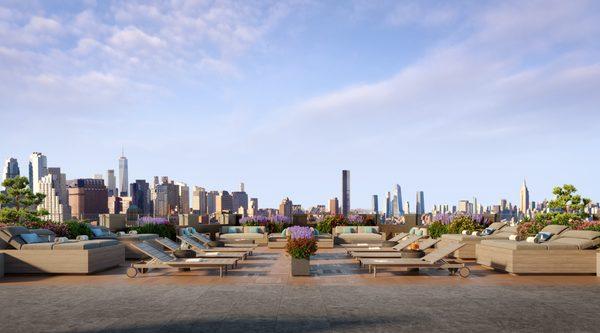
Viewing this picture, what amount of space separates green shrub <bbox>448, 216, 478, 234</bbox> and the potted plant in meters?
10.4

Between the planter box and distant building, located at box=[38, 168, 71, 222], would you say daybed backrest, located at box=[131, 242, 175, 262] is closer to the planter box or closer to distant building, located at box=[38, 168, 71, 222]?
the planter box

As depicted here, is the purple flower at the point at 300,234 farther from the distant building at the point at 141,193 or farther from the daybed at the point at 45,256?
the distant building at the point at 141,193

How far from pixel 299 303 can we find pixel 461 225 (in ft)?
45.0

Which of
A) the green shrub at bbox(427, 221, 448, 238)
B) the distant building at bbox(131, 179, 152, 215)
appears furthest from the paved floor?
the distant building at bbox(131, 179, 152, 215)

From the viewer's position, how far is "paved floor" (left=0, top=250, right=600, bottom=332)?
21.0ft

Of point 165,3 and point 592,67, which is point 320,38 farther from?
point 592,67

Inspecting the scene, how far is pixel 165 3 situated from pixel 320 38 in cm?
439

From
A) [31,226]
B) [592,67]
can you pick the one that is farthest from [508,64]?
[31,226]

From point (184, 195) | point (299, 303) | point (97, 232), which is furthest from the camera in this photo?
point (184, 195)

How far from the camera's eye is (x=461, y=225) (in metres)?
20.1

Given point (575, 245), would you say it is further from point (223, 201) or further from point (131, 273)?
point (223, 201)

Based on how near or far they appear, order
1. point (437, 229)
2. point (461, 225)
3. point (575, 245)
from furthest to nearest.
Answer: point (437, 229)
point (461, 225)
point (575, 245)

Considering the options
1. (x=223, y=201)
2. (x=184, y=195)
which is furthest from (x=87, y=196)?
(x=223, y=201)

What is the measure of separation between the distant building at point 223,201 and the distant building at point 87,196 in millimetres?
34741
